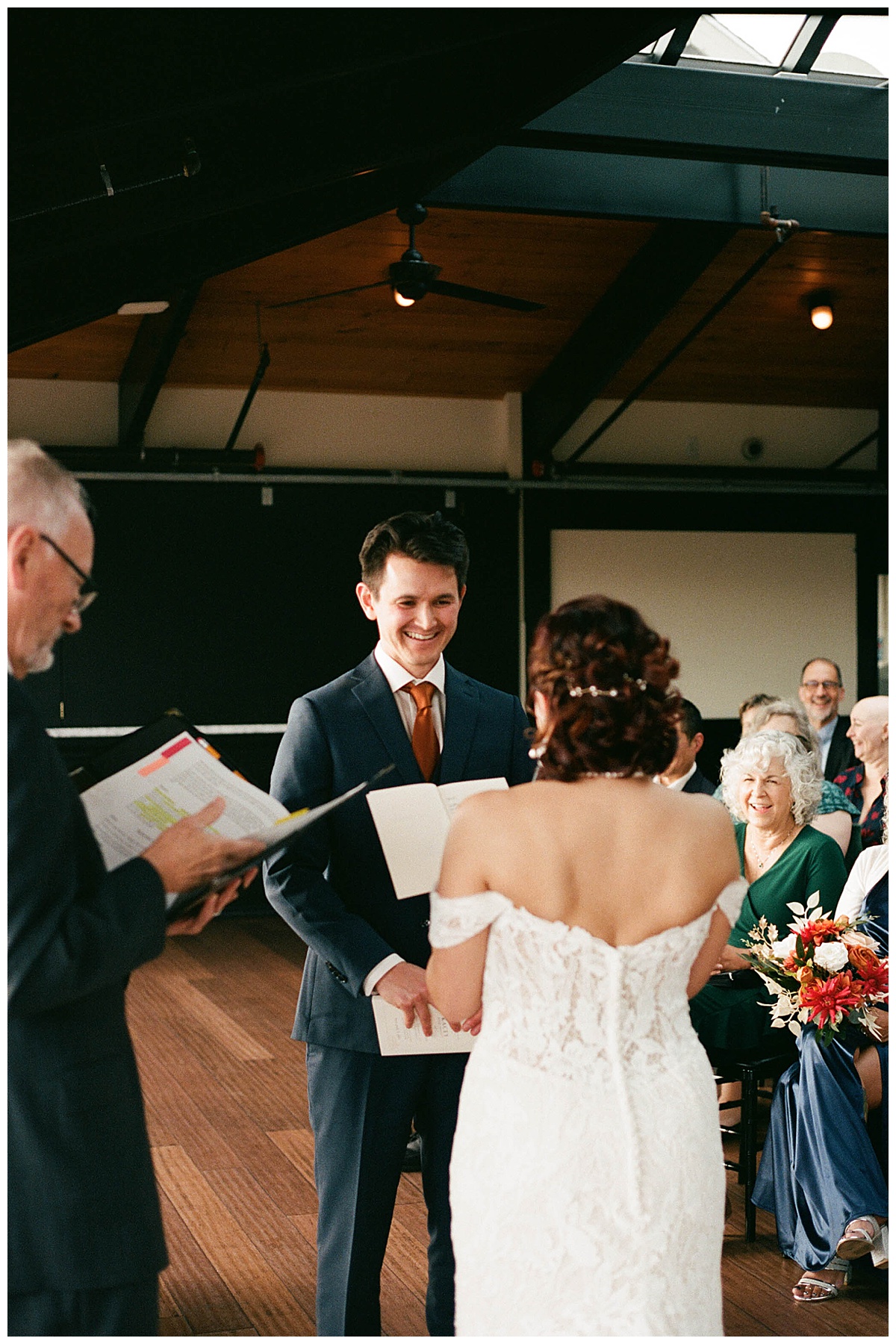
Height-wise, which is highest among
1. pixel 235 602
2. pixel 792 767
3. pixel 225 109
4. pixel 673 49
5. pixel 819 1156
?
pixel 673 49

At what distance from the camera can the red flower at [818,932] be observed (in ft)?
11.8

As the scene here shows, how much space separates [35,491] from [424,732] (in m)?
1.17

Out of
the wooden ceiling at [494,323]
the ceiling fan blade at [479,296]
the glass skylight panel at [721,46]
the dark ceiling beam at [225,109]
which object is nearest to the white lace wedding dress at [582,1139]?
the dark ceiling beam at [225,109]

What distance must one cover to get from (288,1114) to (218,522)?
5397mm

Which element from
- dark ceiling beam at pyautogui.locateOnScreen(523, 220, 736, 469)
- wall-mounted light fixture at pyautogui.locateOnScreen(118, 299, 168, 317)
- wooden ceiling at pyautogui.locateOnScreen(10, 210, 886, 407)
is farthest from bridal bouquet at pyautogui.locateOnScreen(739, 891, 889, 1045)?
wooden ceiling at pyautogui.locateOnScreen(10, 210, 886, 407)

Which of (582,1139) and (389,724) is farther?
(389,724)

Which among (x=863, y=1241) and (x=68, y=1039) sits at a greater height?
(x=68, y=1039)

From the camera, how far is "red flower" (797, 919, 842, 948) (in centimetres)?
360

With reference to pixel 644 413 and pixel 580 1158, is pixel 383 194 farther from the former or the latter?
pixel 580 1158

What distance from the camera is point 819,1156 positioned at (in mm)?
3605

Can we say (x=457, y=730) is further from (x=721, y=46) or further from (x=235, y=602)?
(x=235, y=602)

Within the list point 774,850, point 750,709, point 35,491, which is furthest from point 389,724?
point 750,709

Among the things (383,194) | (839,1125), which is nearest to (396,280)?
(383,194)

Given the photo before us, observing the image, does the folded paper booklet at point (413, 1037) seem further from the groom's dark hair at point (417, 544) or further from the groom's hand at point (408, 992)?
the groom's dark hair at point (417, 544)
